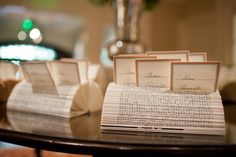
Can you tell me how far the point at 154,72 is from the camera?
51 cm

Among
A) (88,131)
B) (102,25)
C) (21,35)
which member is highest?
(102,25)

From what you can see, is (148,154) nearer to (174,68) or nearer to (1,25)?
(174,68)

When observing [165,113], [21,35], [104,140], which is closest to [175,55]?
[165,113]

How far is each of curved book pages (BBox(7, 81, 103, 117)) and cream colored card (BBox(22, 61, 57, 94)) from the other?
1 cm

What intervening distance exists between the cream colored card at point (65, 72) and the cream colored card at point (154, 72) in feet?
0.51

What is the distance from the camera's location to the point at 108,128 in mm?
469

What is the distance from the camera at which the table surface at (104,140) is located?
36 cm

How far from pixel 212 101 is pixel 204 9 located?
328cm

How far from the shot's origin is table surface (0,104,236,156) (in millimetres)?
360

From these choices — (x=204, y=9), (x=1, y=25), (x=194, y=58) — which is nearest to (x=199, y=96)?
(x=194, y=58)

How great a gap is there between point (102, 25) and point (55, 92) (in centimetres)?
266

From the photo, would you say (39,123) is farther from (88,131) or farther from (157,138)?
(157,138)

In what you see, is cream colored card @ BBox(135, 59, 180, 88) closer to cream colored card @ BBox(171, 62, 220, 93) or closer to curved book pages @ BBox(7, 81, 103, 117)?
cream colored card @ BBox(171, 62, 220, 93)

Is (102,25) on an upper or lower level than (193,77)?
upper
